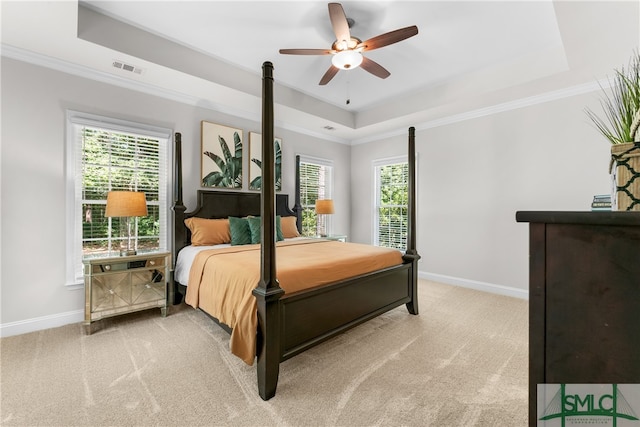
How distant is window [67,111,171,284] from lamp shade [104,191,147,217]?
459 millimetres

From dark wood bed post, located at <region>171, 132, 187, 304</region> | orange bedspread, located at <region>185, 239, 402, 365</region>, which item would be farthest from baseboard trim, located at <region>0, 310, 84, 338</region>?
orange bedspread, located at <region>185, 239, 402, 365</region>

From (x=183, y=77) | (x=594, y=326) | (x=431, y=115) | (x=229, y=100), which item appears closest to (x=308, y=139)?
(x=229, y=100)

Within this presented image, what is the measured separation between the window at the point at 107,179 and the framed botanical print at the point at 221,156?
49 cm

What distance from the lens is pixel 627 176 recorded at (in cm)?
81

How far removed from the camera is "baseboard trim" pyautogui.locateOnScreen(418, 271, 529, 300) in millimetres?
3881

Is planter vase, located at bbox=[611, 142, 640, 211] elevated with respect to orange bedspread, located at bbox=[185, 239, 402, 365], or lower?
elevated

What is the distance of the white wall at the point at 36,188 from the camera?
2660mm

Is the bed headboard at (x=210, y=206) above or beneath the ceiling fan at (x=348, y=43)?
beneath

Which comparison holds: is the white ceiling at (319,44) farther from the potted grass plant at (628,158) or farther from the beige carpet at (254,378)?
the beige carpet at (254,378)

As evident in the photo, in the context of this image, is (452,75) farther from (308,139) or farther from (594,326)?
(594,326)

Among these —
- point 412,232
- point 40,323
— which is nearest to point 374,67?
point 412,232

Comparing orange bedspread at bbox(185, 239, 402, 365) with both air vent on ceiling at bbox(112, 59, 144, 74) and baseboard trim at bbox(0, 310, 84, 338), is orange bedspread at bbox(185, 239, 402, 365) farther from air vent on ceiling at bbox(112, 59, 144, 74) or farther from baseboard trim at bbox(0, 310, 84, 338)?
air vent on ceiling at bbox(112, 59, 144, 74)

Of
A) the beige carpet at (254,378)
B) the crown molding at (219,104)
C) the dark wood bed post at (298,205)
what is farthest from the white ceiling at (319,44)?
the beige carpet at (254,378)

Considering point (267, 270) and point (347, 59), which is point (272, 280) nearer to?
point (267, 270)
